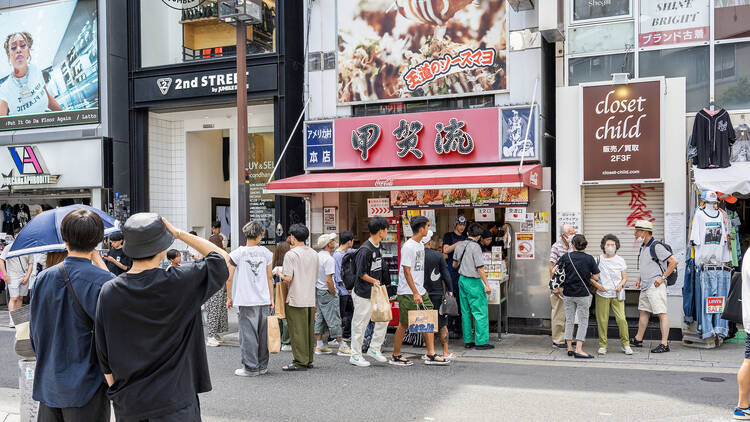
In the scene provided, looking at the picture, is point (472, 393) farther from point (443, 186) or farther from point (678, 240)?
point (678, 240)

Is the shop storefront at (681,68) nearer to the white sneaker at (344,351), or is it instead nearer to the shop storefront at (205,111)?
the white sneaker at (344,351)

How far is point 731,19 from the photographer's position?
1078 cm

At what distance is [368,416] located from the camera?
258 inches

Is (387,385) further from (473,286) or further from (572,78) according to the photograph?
(572,78)

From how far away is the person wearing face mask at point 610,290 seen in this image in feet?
31.8

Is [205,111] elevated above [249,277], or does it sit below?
above

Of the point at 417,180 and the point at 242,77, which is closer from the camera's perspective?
the point at 417,180

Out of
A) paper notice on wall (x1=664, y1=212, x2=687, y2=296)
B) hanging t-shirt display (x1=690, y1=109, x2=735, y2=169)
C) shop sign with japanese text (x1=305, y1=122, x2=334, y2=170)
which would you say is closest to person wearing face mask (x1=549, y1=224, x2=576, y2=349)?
paper notice on wall (x1=664, y1=212, x2=687, y2=296)

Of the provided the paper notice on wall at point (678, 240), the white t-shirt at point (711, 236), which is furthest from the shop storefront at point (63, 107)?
the white t-shirt at point (711, 236)

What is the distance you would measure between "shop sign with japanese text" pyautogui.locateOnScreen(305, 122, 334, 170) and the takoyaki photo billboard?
2.39ft

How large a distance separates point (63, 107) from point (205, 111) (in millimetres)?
3575

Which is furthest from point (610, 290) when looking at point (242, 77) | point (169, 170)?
point (169, 170)

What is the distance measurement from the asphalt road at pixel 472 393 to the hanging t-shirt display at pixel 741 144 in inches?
149

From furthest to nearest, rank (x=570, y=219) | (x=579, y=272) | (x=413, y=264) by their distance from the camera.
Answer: (x=570, y=219)
(x=579, y=272)
(x=413, y=264)
